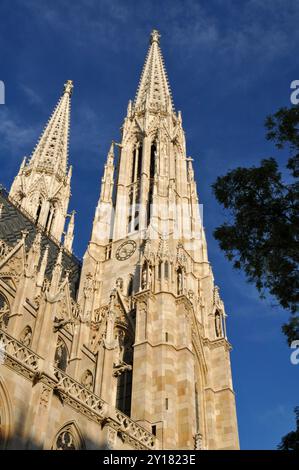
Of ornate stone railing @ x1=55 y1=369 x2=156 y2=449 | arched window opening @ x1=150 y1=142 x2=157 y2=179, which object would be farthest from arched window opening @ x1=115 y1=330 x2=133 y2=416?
arched window opening @ x1=150 y1=142 x2=157 y2=179

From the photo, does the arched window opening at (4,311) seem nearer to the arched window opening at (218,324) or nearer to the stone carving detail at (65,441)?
the stone carving detail at (65,441)

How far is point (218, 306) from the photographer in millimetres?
30734

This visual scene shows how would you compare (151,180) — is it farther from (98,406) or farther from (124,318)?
(98,406)

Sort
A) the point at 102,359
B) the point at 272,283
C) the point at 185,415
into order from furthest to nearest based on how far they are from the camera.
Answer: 1. the point at 185,415
2. the point at 102,359
3. the point at 272,283

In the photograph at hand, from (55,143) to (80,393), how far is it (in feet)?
127

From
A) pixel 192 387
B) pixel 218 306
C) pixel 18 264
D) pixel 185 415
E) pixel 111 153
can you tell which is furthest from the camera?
pixel 111 153

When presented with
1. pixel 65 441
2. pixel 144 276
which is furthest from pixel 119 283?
pixel 65 441

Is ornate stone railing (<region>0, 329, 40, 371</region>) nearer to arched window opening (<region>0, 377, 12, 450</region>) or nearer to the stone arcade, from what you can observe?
the stone arcade

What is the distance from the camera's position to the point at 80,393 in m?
17.4

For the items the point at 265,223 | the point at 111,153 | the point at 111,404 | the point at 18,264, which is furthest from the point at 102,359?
the point at 111,153

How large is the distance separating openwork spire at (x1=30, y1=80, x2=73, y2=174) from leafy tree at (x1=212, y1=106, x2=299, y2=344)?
124 ft

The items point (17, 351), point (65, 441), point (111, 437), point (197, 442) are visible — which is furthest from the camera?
point (197, 442)
